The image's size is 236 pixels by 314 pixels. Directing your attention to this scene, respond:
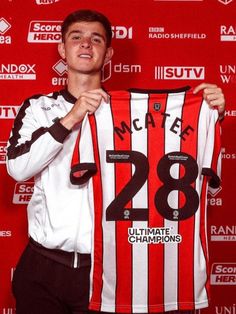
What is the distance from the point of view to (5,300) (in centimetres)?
219

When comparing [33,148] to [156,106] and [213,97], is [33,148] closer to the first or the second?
[156,106]

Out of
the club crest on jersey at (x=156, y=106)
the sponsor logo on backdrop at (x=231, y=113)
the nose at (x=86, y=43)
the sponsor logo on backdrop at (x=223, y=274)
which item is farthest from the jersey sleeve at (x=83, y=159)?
the sponsor logo on backdrop at (x=223, y=274)

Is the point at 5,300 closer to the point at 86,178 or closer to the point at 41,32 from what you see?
the point at 86,178

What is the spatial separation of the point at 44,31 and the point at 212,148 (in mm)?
1000

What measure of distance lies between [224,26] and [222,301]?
46.2 inches

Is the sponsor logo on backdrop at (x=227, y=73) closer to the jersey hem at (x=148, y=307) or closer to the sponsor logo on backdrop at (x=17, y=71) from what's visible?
the sponsor logo on backdrop at (x=17, y=71)

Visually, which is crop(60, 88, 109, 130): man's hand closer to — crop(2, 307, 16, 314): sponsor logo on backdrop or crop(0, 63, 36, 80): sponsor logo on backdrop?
crop(0, 63, 36, 80): sponsor logo on backdrop

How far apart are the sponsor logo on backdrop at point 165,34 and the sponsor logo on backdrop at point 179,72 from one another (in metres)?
0.13

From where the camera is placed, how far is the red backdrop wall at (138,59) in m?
2.16

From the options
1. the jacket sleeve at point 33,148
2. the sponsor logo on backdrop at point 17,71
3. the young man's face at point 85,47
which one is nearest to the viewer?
the jacket sleeve at point 33,148

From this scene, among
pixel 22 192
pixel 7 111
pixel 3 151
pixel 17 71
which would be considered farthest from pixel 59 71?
pixel 22 192

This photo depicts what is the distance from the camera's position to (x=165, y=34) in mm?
2174

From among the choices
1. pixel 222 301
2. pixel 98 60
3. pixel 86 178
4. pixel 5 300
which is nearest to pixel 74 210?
pixel 86 178

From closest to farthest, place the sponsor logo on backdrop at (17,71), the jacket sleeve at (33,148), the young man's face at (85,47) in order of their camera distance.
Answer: the jacket sleeve at (33,148), the young man's face at (85,47), the sponsor logo on backdrop at (17,71)
